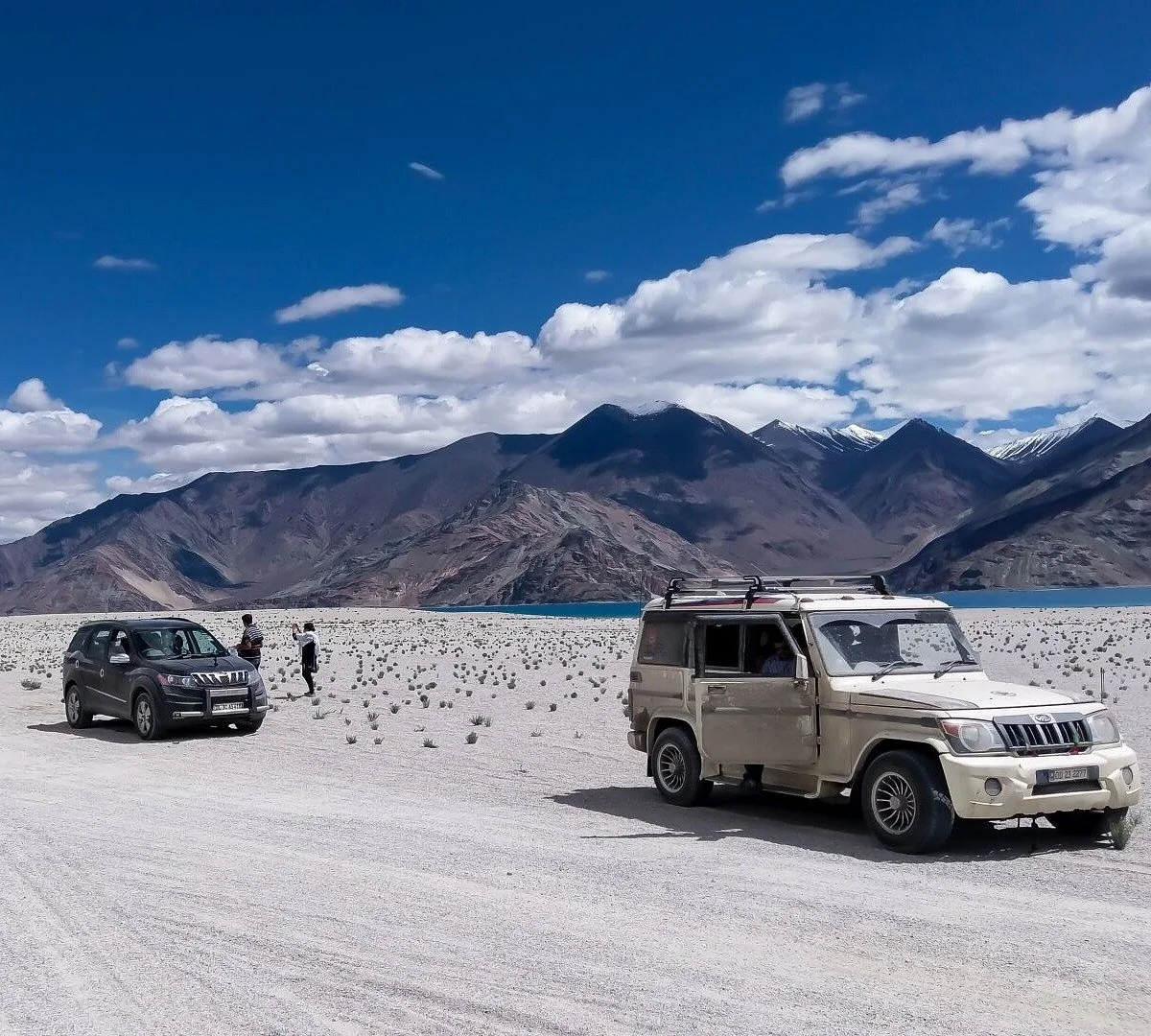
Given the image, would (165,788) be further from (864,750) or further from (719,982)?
(719,982)

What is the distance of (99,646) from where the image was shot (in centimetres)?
2084

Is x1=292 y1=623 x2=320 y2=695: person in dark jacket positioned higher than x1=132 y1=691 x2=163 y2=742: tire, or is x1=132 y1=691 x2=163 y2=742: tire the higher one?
x1=292 y1=623 x2=320 y2=695: person in dark jacket

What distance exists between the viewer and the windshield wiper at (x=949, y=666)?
36.1ft

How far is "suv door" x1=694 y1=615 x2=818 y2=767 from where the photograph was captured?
10.9 m

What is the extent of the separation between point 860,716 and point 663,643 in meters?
2.85

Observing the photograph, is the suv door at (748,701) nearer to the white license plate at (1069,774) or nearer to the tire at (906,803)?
the tire at (906,803)

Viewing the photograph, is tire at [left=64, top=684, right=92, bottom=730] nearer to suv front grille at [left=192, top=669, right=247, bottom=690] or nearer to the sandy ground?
suv front grille at [left=192, top=669, right=247, bottom=690]

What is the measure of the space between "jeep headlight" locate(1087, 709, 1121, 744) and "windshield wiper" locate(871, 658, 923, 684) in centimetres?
159

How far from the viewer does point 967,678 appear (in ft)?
36.2

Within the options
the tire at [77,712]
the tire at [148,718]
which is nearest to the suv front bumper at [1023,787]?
the tire at [148,718]

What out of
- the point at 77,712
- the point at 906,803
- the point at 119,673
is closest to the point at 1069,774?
the point at 906,803

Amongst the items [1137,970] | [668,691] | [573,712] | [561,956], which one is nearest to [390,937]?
[561,956]

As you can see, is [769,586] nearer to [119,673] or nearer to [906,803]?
[906,803]

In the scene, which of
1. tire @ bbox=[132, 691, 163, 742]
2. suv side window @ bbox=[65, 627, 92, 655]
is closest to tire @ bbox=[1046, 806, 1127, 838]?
tire @ bbox=[132, 691, 163, 742]
